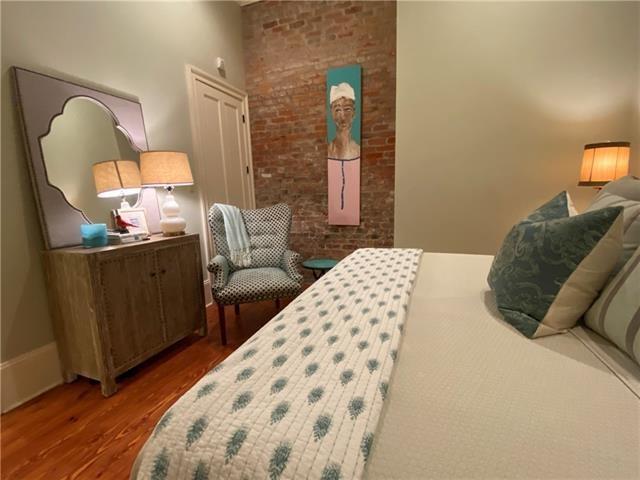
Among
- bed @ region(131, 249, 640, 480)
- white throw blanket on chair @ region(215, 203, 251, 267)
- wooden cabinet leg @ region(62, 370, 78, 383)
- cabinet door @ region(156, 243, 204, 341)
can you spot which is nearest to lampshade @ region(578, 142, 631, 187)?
bed @ region(131, 249, 640, 480)

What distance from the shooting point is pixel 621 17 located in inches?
83.3

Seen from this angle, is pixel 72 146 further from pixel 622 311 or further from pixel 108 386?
pixel 622 311

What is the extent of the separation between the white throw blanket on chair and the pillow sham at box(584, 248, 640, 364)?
84.4 inches

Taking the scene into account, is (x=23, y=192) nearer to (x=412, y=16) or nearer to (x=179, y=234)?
(x=179, y=234)

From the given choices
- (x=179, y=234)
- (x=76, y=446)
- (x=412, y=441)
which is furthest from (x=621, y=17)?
(x=76, y=446)

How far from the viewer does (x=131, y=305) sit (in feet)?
5.68

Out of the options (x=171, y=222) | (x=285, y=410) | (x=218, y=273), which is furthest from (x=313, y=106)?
(x=285, y=410)

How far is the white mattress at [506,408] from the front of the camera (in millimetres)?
470

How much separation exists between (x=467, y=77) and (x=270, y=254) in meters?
2.25

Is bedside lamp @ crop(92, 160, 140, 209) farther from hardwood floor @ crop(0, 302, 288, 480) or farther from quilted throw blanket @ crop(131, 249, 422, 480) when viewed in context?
quilted throw blanket @ crop(131, 249, 422, 480)

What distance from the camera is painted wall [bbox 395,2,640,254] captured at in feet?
7.23

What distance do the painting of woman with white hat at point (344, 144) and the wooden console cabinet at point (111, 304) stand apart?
1796 mm

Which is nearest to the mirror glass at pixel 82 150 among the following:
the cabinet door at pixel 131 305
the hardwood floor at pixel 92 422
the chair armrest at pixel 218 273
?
the cabinet door at pixel 131 305

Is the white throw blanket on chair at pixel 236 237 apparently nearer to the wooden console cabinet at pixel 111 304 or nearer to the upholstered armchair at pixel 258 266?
the upholstered armchair at pixel 258 266
